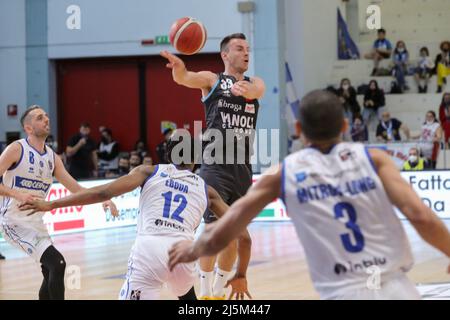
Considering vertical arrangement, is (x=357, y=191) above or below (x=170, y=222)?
above

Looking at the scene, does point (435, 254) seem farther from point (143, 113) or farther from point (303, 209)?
point (143, 113)

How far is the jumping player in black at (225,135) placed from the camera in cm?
729

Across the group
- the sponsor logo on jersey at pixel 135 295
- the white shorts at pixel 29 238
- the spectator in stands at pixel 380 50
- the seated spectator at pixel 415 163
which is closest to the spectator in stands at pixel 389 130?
the seated spectator at pixel 415 163

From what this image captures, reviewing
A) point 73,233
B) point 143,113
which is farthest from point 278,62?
point 73,233

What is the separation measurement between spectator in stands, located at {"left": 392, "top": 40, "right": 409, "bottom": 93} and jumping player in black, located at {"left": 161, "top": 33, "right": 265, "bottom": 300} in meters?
14.3

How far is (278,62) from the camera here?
19094 mm

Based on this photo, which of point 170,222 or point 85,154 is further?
point 85,154

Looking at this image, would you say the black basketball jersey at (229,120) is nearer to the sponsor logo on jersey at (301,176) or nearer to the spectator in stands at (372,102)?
the sponsor logo on jersey at (301,176)

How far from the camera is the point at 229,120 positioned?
7.40 meters

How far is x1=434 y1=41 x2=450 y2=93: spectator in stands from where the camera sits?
816 inches

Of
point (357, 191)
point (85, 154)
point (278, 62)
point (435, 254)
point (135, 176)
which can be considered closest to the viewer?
point (357, 191)

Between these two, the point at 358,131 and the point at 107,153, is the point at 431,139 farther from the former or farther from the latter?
the point at 107,153

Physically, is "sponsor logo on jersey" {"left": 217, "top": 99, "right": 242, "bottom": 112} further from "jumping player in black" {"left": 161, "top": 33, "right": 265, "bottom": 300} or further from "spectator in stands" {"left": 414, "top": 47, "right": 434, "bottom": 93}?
"spectator in stands" {"left": 414, "top": 47, "right": 434, "bottom": 93}

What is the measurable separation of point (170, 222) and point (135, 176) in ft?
1.19
